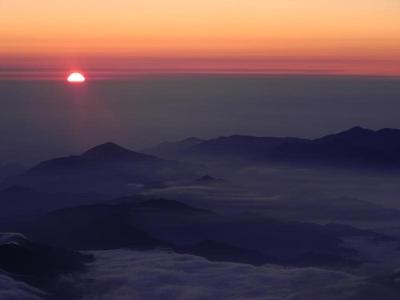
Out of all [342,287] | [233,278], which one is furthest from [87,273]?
[342,287]

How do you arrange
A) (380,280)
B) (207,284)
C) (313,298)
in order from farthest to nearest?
(207,284) → (380,280) → (313,298)

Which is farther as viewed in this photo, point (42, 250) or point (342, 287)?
point (42, 250)

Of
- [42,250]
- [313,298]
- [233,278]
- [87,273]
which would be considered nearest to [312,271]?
[233,278]

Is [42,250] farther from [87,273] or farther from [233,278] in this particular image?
[233,278]

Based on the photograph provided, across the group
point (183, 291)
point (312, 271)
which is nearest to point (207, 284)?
point (183, 291)

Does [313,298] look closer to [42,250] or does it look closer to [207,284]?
[207,284]

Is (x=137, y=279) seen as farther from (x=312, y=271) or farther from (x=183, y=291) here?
(x=312, y=271)

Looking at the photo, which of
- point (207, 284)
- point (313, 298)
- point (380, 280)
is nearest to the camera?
point (313, 298)

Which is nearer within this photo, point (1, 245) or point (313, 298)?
point (313, 298)
